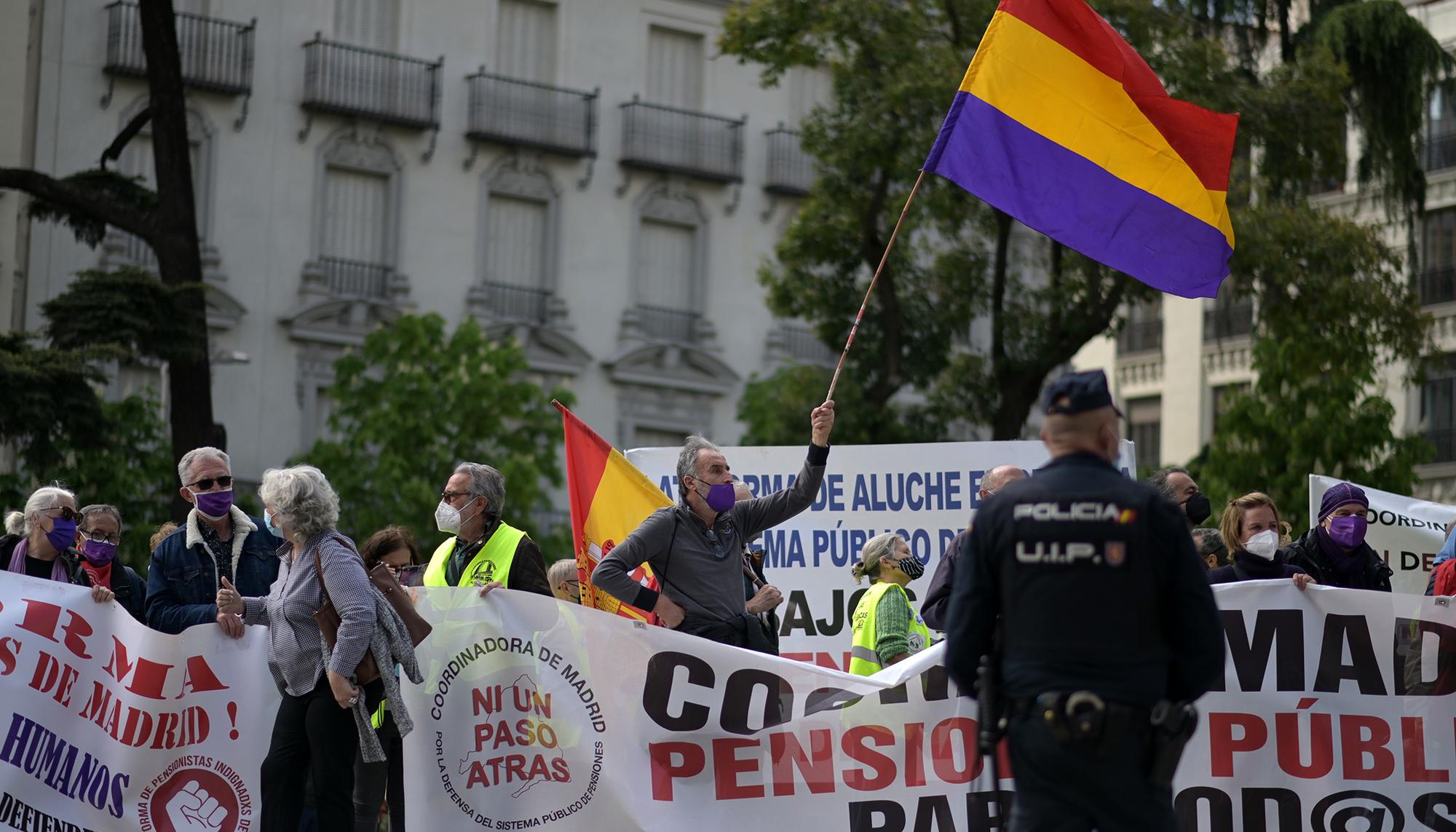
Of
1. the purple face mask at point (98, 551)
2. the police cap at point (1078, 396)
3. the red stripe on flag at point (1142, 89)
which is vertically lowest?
the purple face mask at point (98, 551)

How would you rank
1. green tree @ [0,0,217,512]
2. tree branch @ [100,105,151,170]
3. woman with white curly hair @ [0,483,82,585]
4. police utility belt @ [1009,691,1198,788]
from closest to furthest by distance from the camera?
police utility belt @ [1009,691,1198,788] < woman with white curly hair @ [0,483,82,585] < green tree @ [0,0,217,512] < tree branch @ [100,105,151,170]

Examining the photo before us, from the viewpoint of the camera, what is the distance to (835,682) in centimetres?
871

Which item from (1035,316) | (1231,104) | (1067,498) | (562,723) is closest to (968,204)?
(1035,316)

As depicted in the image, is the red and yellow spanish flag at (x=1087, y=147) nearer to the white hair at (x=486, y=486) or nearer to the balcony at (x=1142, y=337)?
the white hair at (x=486, y=486)

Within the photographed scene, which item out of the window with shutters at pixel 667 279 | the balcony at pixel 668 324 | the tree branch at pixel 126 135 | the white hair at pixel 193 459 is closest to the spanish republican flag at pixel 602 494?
the white hair at pixel 193 459

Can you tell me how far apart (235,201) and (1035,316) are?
14.0 m

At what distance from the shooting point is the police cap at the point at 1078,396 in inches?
232

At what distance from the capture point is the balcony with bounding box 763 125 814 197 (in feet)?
133

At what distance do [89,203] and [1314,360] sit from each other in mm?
16039

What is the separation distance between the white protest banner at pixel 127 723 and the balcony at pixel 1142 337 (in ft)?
142

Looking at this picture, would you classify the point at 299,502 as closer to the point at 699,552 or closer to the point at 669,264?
the point at 699,552

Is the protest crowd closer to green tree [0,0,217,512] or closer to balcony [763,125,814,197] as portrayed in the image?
green tree [0,0,217,512]

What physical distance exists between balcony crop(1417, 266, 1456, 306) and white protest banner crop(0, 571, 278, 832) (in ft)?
126

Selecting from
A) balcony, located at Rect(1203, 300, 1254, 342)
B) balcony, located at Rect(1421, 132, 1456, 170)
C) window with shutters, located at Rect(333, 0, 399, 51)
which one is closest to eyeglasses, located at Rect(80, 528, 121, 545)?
window with shutters, located at Rect(333, 0, 399, 51)
